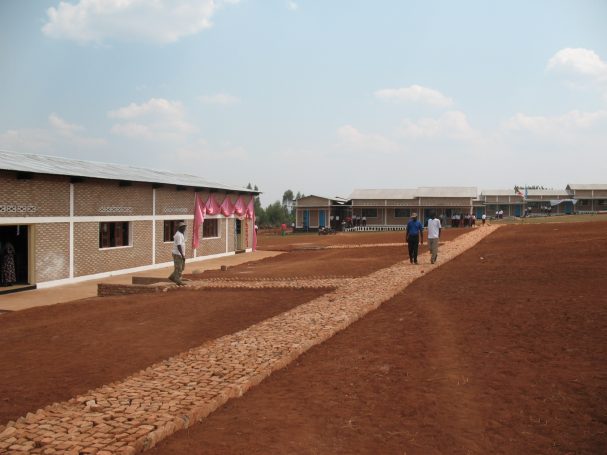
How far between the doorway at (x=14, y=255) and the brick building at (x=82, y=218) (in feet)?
0.11

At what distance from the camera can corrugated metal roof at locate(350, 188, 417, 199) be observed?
177 ft

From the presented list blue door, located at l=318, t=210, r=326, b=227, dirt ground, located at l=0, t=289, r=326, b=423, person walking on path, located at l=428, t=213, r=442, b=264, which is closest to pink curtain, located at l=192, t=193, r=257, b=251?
dirt ground, located at l=0, t=289, r=326, b=423

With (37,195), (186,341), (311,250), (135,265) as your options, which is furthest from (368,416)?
(311,250)

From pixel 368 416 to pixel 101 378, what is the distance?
366cm

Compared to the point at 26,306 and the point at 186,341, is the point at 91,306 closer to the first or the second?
the point at 26,306

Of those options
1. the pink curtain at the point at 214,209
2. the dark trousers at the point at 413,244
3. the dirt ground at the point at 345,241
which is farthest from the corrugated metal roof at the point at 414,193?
the dark trousers at the point at 413,244

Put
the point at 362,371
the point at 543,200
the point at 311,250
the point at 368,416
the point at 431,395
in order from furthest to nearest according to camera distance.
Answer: the point at 543,200
the point at 311,250
the point at 362,371
the point at 431,395
the point at 368,416

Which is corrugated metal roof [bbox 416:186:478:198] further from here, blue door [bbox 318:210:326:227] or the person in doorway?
the person in doorway

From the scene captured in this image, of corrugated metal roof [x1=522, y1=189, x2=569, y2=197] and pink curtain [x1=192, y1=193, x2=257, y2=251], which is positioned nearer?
pink curtain [x1=192, y1=193, x2=257, y2=251]

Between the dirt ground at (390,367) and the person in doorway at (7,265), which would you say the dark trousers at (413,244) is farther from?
the person in doorway at (7,265)

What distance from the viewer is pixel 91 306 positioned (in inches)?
508

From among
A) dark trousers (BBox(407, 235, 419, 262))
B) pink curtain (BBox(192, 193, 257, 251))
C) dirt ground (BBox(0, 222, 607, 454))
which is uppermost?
pink curtain (BBox(192, 193, 257, 251))

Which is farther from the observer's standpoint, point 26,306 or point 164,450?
point 26,306

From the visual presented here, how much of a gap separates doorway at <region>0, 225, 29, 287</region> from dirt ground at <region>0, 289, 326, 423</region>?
4056 millimetres
